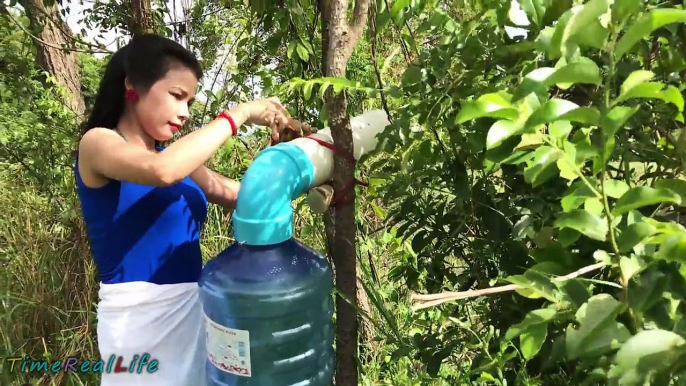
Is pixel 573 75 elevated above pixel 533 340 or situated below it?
above

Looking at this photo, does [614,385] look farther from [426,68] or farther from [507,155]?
[426,68]

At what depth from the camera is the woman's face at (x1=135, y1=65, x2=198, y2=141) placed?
1511mm

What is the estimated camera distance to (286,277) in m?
1.38

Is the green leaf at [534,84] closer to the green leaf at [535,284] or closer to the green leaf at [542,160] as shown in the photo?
the green leaf at [542,160]

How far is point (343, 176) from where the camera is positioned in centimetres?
134

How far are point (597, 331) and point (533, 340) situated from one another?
0.10 metres

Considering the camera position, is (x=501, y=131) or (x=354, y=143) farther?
(x=354, y=143)

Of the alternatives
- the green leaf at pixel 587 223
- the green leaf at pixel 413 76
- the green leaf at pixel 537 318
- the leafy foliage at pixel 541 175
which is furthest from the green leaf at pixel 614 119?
the green leaf at pixel 413 76

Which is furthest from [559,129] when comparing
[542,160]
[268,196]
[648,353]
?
[268,196]

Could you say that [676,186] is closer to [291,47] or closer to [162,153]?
[162,153]

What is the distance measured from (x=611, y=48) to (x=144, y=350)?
1369 mm

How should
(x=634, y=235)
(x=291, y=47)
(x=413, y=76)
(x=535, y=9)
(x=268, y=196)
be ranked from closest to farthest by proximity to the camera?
(x=634, y=235) → (x=535, y=9) → (x=413, y=76) → (x=268, y=196) → (x=291, y=47)

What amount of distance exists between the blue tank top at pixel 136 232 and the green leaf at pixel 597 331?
1.19 m

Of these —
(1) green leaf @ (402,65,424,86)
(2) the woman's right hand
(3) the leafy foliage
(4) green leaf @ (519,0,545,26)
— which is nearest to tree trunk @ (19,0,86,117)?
(3) the leafy foliage
